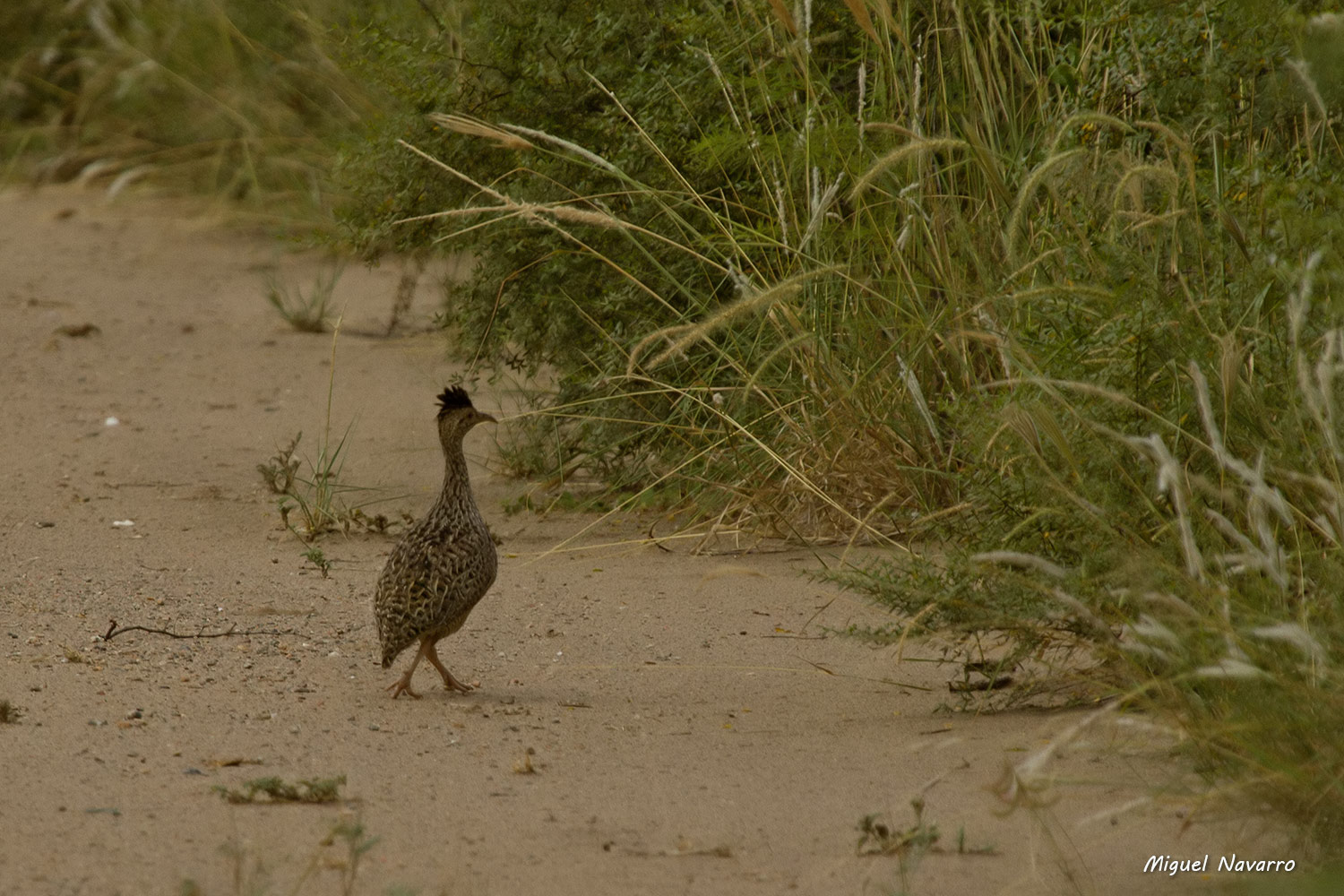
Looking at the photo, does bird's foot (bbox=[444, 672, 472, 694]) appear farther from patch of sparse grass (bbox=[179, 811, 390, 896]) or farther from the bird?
patch of sparse grass (bbox=[179, 811, 390, 896])

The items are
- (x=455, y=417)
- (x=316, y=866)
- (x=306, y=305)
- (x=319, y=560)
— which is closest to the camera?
(x=316, y=866)

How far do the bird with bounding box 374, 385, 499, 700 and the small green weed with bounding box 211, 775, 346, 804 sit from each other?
92cm

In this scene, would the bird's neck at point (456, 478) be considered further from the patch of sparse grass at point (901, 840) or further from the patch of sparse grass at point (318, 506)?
the patch of sparse grass at point (901, 840)

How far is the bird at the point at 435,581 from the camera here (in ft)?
15.5

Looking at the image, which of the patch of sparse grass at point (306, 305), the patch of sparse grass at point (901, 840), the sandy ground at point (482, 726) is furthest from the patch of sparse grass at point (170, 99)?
the patch of sparse grass at point (901, 840)

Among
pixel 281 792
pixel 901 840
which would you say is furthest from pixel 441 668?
pixel 901 840

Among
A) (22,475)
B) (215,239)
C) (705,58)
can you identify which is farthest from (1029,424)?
(215,239)

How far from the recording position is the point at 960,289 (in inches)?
219

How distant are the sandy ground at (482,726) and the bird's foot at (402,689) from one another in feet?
0.17

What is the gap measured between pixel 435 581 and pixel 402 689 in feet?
1.10

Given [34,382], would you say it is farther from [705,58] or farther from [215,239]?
[705,58]

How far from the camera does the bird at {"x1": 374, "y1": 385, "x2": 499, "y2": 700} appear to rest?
4.73 meters

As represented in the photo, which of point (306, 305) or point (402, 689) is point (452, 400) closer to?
point (402, 689)

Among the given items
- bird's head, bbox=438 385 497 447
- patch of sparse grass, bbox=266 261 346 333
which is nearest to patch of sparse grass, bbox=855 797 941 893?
bird's head, bbox=438 385 497 447
